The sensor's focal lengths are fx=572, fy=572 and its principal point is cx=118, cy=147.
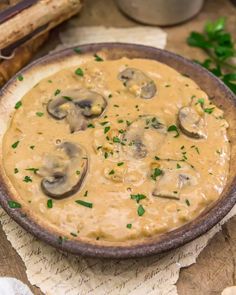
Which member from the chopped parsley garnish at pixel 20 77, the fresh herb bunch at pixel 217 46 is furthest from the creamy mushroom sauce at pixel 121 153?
the fresh herb bunch at pixel 217 46

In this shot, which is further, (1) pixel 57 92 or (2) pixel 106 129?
(1) pixel 57 92

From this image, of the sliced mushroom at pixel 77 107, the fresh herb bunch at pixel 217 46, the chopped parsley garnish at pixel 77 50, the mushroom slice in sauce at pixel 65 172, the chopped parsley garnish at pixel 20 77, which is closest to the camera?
the mushroom slice in sauce at pixel 65 172

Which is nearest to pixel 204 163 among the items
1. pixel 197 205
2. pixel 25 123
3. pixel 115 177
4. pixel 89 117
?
pixel 197 205

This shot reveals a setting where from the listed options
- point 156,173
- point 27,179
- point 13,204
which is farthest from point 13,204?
point 156,173

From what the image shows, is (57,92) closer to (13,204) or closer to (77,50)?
(77,50)

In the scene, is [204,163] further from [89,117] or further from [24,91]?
[24,91]

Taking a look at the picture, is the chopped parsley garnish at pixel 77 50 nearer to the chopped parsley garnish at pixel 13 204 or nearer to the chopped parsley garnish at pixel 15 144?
the chopped parsley garnish at pixel 15 144
